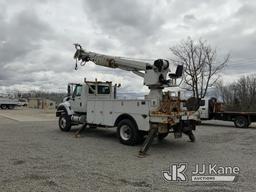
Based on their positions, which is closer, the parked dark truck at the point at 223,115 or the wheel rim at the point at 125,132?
the wheel rim at the point at 125,132

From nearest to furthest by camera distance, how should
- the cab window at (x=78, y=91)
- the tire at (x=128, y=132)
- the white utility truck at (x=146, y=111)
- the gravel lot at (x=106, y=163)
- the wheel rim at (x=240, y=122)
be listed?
the gravel lot at (x=106, y=163) → the white utility truck at (x=146, y=111) → the tire at (x=128, y=132) → the cab window at (x=78, y=91) → the wheel rim at (x=240, y=122)

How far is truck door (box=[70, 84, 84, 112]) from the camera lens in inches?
558

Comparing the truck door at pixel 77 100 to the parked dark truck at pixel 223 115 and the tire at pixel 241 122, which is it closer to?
the parked dark truck at pixel 223 115

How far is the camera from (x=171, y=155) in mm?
9289

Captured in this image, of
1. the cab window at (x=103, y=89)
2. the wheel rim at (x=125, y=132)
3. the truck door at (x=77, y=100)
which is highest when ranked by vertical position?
the cab window at (x=103, y=89)

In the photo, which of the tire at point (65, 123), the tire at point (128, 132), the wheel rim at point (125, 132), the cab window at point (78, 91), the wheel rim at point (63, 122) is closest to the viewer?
the tire at point (128, 132)

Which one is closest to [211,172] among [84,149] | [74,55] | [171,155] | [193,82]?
[171,155]

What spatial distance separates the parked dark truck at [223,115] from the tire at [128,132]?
9.14m

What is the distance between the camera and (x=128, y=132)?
11.0 meters

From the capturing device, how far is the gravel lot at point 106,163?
5957mm

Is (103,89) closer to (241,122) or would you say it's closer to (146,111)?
(146,111)

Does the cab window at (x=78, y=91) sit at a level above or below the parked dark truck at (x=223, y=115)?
above

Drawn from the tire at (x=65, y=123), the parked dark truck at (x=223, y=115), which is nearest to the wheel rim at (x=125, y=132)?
the tire at (x=65, y=123)

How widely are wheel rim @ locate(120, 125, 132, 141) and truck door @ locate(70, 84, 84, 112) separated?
136 inches
